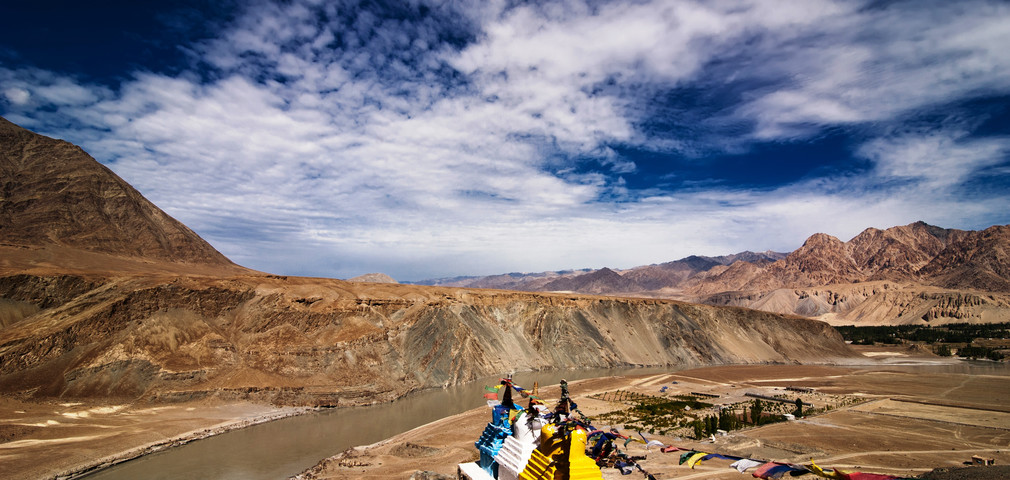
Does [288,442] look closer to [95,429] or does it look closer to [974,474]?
[95,429]

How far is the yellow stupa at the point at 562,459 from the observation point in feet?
20.8

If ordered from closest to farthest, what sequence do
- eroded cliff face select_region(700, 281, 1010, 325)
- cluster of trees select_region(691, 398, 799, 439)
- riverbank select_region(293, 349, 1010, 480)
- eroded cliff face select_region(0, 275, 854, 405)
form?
riverbank select_region(293, 349, 1010, 480), cluster of trees select_region(691, 398, 799, 439), eroded cliff face select_region(0, 275, 854, 405), eroded cliff face select_region(700, 281, 1010, 325)

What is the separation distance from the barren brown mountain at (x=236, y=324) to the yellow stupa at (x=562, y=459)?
39219mm

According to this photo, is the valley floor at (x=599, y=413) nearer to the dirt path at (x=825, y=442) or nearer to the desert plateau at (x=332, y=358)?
the dirt path at (x=825, y=442)

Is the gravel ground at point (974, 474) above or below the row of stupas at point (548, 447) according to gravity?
below

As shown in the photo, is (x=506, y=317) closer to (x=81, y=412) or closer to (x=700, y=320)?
(x=700, y=320)

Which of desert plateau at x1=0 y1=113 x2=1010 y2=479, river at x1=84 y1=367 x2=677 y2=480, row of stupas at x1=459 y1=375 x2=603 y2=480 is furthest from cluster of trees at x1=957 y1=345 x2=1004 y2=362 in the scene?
row of stupas at x1=459 y1=375 x2=603 y2=480

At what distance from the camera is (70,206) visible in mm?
76438

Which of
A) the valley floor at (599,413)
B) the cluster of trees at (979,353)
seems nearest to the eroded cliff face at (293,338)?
the valley floor at (599,413)

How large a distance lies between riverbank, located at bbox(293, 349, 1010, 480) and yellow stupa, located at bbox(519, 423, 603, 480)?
494 inches

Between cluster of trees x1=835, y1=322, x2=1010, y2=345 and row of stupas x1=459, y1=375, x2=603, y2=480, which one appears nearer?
row of stupas x1=459, y1=375, x2=603, y2=480

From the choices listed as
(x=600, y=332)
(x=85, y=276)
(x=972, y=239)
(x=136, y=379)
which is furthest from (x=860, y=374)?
(x=972, y=239)

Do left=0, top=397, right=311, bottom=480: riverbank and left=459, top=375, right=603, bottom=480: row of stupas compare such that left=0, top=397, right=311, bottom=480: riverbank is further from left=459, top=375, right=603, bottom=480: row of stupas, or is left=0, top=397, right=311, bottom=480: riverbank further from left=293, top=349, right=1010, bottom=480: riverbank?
left=459, top=375, right=603, bottom=480: row of stupas

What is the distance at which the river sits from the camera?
83.0 feet
